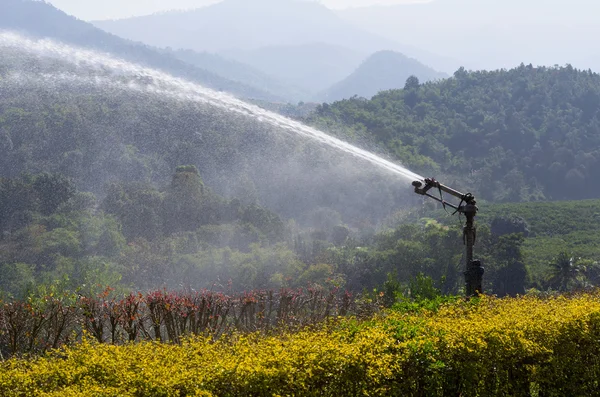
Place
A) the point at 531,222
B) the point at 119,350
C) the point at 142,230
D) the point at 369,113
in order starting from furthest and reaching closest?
the point at 369,113 < the point at 531,222 < the point at 142,230 < the point at 119,350

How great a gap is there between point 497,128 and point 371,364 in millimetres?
121958

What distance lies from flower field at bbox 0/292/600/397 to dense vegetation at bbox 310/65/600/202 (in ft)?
304

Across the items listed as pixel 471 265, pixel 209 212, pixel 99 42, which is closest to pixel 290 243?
pixel 209 212

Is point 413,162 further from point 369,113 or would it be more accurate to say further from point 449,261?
point 449,261

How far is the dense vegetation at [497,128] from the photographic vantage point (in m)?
108

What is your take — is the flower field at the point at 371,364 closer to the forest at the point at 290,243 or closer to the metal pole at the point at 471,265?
the forest at the point at 290,243

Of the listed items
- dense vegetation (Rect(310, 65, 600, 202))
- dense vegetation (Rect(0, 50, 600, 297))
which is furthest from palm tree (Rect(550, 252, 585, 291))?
dense vegetation (Rect(310, 65, 600, 202))

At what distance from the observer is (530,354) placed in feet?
27.0

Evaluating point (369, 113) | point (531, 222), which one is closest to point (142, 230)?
point (531, 222)

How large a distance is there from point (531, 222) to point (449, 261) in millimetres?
26928

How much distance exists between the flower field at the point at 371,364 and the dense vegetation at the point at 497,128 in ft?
304

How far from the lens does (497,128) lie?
123562 millimetres

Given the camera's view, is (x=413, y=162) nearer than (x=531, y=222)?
No

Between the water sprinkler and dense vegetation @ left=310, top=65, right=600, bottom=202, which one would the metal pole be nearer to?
the water sprinkler
